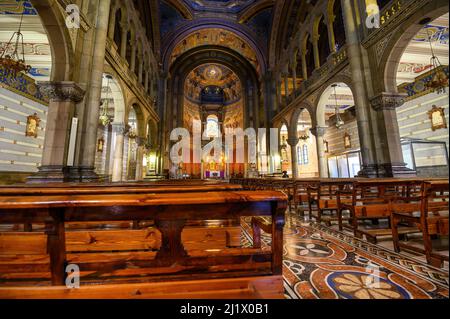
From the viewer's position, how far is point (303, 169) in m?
18.8

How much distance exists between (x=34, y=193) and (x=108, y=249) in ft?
2.44

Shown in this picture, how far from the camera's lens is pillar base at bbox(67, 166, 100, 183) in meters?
5.15

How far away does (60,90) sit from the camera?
505 centimetres

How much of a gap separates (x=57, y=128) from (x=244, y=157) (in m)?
15.0

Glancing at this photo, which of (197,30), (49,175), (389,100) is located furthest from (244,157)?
(49,175)

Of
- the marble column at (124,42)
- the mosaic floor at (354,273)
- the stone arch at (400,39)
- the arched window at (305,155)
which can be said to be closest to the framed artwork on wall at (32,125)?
the marble column at (124,42)

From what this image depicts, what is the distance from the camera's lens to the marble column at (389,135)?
5848mm

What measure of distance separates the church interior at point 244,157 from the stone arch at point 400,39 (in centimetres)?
3

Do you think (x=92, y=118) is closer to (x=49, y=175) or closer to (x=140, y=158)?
(x=49, y=175)

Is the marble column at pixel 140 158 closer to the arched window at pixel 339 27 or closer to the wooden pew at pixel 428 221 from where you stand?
the wooden pew at pixel 428 221

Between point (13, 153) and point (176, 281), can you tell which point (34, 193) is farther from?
point (13, 153)

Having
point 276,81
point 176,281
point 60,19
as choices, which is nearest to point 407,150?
point 276,81

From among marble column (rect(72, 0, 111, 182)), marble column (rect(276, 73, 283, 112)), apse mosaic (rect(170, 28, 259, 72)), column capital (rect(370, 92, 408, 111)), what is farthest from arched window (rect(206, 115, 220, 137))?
column capital (rect(370, 92, 408, 111))

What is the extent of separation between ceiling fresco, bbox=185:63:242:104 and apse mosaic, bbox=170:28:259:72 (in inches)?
154
